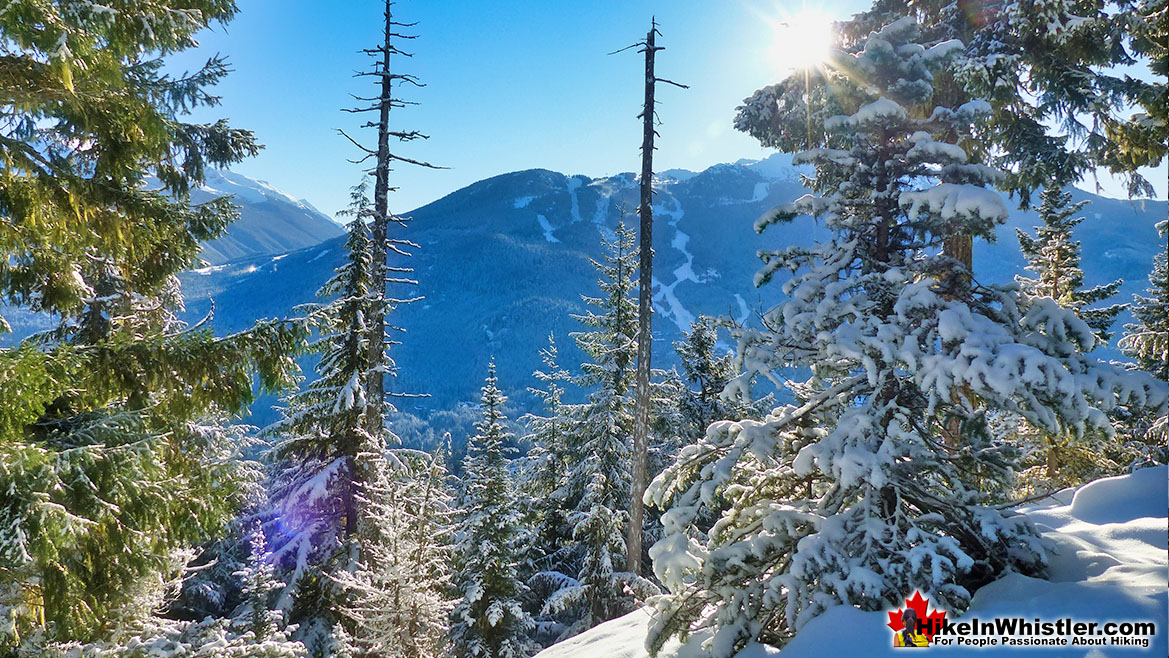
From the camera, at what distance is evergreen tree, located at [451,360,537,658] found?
15461mm

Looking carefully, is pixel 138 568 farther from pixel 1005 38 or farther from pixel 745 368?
pixel 1005 38

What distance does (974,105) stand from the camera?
466 centimetres

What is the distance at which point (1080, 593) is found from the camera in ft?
10.9

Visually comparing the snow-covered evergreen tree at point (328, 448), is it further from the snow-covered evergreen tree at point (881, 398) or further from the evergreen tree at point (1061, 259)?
the evergreen tree at point (1061, 259)

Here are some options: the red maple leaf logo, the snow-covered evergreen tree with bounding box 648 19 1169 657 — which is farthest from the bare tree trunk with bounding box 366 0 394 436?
the red maple leaf logo

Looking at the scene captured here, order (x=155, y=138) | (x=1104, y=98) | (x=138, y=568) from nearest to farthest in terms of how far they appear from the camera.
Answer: (x=138, y=568)
(x=155, y=138)
(x=1104, y=98)

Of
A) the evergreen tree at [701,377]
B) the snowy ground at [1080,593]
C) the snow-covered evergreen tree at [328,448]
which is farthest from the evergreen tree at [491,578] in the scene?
the snowy ground at [1080,593]

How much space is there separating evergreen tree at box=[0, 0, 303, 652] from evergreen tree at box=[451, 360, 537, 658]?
10.4 meters

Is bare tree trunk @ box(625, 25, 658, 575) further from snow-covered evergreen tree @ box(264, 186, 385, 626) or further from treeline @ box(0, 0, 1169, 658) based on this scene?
snow-covered evergreen tree @ box(264, 186, 385, 626)

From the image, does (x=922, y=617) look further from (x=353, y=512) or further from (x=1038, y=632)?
(x=353, y=512)

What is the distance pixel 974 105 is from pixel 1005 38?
5.21 meters

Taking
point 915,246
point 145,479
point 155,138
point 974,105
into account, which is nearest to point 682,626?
point 915,246

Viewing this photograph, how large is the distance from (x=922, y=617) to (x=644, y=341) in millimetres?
9417

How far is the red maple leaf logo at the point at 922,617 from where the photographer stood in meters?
3.37
